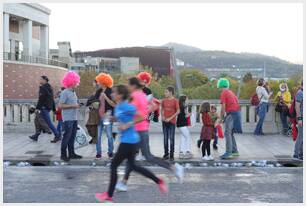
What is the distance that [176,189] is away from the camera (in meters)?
8.60

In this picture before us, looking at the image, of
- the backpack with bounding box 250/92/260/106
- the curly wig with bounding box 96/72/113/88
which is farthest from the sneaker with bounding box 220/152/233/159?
the backpack with bounding box 250/92/260/106

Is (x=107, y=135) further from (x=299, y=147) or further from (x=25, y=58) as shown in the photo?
(x=25, y=58)

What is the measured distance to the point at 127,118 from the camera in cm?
767

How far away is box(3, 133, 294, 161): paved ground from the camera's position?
12.4 metres

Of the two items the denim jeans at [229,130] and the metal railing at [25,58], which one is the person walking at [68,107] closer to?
the denim jeans at [229,130]

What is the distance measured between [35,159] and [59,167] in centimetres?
98

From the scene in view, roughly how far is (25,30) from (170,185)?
58.1m

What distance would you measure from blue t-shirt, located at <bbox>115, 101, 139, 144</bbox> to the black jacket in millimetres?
7093

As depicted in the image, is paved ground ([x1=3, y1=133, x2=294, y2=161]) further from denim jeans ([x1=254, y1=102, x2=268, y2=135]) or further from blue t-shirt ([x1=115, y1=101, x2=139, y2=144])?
blue t-shirt ([x1=115, y1=101, x2=139, y2=144])

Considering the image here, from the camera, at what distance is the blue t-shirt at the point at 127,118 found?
7.63 metres

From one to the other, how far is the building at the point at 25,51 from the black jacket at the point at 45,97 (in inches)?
1599

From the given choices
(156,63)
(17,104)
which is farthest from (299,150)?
(156,63)

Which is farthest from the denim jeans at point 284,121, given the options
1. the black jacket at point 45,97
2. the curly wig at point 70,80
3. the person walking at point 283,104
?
the curly wig at point 70,80

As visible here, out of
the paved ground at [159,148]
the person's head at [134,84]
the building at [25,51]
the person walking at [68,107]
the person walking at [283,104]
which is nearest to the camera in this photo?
the person's head at [134,84]
